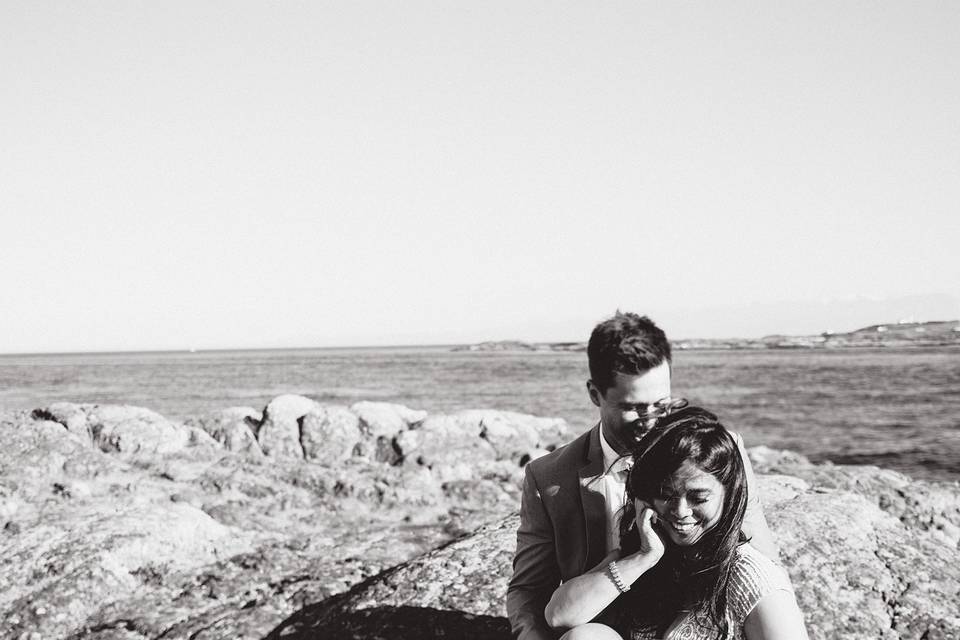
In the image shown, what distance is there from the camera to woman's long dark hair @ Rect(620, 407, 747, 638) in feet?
9.68

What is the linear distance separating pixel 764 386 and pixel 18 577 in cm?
3913

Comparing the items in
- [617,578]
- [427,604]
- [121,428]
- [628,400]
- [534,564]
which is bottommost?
[427,604]

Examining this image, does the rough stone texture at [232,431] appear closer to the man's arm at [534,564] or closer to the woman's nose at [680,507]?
the man's arm at [534,564]

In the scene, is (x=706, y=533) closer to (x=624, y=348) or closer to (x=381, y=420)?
(x=624, y=348)

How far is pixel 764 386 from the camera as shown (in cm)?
4003

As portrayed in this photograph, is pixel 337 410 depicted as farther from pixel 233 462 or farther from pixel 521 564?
pixel 521 564

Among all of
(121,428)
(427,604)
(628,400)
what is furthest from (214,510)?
(628,400)

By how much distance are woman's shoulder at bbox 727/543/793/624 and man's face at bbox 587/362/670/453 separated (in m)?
0.74

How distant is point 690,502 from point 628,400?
69 cm

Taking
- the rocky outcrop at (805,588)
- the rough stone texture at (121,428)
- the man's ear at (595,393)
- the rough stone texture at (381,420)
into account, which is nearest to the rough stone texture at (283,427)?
the rough stone texture at (381,420)

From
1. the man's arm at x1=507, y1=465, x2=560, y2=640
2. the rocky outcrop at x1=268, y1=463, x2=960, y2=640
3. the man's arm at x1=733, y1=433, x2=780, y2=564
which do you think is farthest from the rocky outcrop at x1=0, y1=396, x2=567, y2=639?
the man's arm at x1=733, y1=433, x2=780, y2=564

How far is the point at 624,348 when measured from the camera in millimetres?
3520

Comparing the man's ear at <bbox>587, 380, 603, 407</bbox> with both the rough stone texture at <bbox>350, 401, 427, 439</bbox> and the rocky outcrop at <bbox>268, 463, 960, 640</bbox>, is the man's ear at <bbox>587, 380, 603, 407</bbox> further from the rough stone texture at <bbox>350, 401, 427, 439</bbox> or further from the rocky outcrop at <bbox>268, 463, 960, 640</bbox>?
the rough stone texture at <bbox>350, 401, 427, 439</bbox>

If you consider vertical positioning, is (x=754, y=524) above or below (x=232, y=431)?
above
